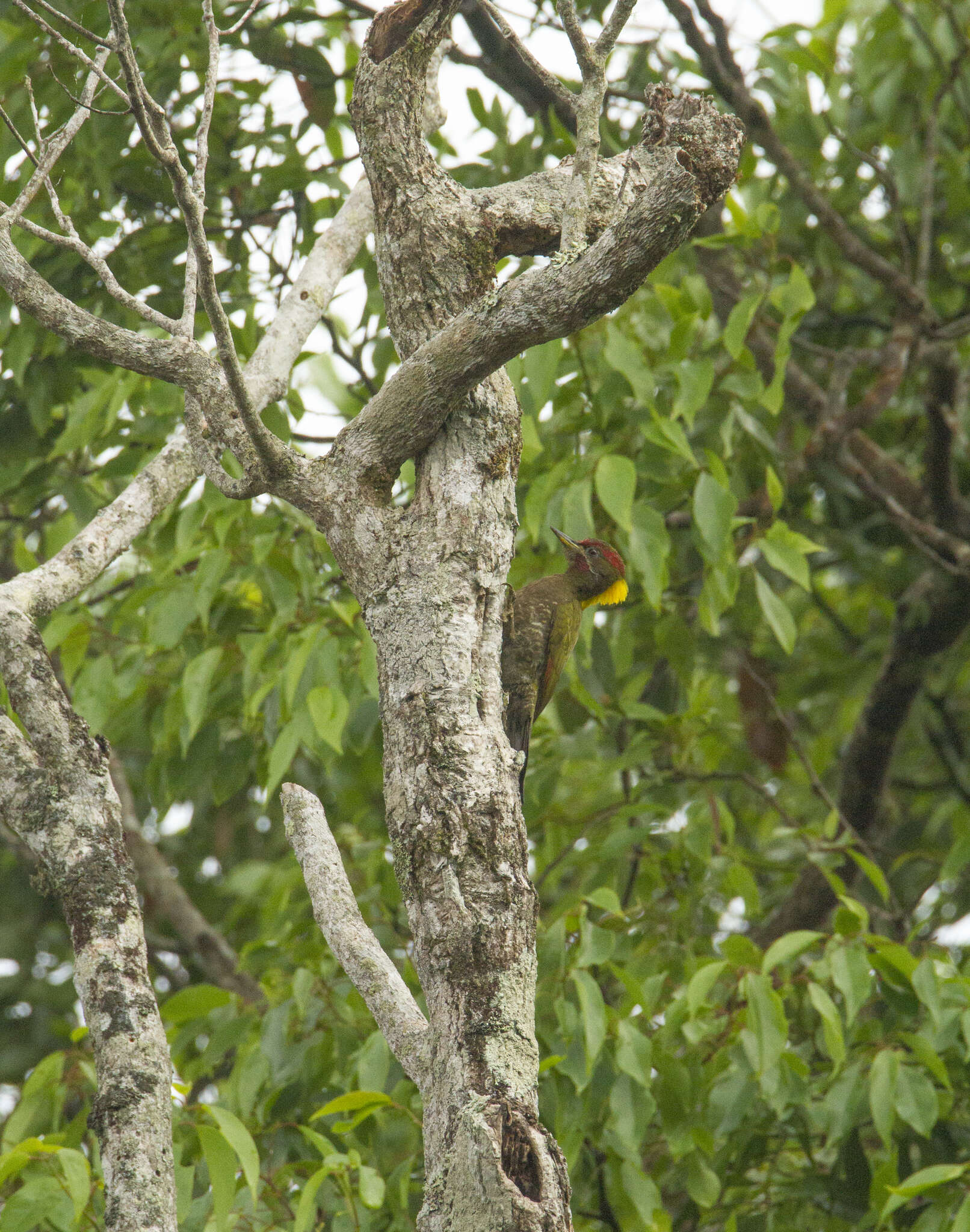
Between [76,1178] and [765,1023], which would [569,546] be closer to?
[765,1023]

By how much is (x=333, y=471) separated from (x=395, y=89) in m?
0.71

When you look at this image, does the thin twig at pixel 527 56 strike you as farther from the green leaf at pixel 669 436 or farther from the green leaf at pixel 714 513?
the green leaf at pixel 714 513

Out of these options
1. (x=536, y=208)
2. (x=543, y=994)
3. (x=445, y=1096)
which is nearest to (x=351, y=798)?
(x=543, y=994)

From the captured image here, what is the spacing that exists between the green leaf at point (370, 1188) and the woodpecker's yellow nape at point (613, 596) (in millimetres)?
1983

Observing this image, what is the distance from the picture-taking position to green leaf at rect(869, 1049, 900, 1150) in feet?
9.73

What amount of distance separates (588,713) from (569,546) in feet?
2.43

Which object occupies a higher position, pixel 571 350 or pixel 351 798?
pixel 571 350

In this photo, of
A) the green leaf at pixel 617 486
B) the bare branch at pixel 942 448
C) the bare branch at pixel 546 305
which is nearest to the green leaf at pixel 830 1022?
the green leaf at pixel 617 486

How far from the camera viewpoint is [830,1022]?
9.85 feet

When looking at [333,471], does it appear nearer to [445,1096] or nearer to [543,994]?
[445,1096]

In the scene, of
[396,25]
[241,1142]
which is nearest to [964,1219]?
[241,1142]

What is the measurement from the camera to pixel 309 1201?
8.42ft

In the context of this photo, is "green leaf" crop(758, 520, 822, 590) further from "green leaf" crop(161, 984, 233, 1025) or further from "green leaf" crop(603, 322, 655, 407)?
"green leaf" crop(161, 984, 233, 1025)

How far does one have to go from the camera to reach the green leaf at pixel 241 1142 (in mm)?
2475
